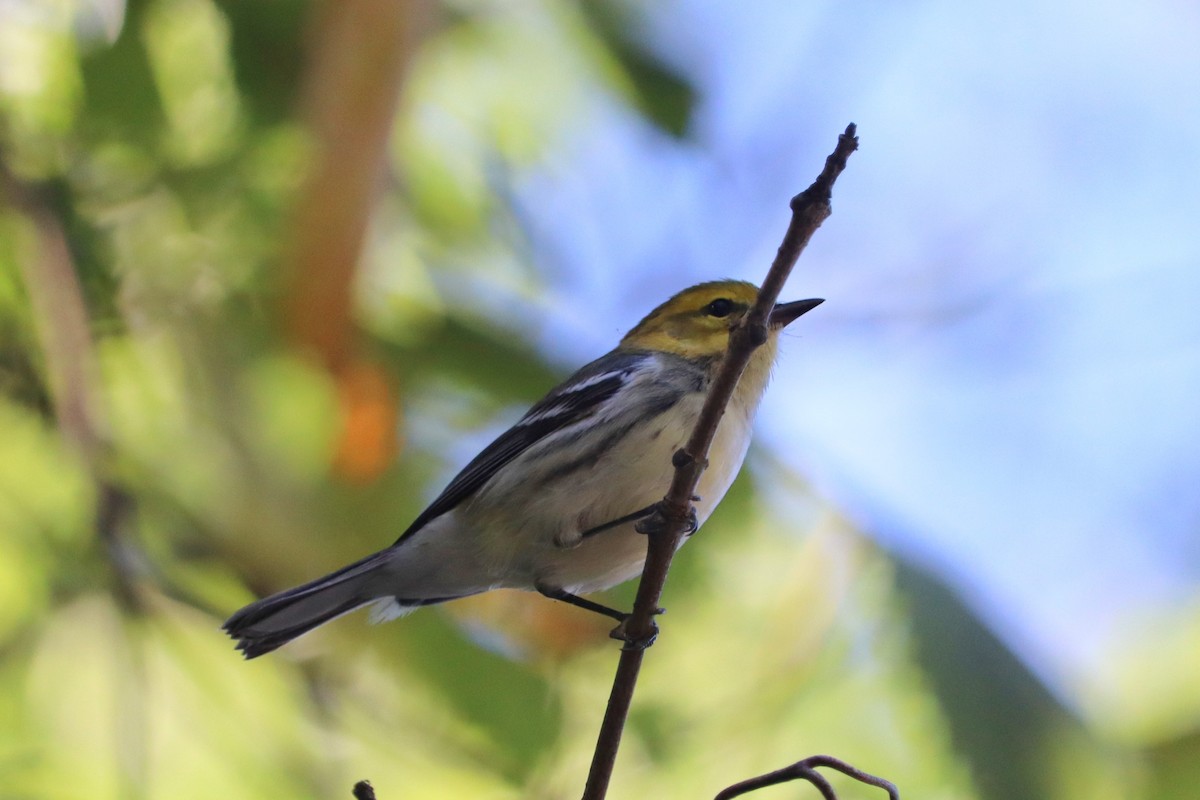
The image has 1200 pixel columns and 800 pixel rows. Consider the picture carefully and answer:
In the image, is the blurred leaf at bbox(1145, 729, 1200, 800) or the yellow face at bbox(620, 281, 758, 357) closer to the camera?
the blurred leaf at bbox(1145, 729, 1200, 800)

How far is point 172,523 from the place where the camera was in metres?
2.74

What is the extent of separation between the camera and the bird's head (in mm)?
2820

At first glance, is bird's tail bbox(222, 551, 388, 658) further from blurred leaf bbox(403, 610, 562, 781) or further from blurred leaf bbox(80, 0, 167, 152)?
blurred leaf bbox(80, 0, 167, 152)

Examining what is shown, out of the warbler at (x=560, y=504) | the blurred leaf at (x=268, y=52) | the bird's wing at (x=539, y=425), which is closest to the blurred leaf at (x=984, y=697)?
the warbler at (x=560, y=504)

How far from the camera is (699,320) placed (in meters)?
2.92

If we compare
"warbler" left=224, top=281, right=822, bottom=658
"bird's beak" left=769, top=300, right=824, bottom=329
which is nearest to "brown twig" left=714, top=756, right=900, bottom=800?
"warbler" left=224, top=281, right=822, bottom=658

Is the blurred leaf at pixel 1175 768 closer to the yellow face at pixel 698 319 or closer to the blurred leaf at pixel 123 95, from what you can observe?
the yellow face at pixel 698 319

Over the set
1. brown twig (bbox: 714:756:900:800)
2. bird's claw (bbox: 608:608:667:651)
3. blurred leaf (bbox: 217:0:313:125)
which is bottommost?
brown twig (bbox: 714:756:900:800)

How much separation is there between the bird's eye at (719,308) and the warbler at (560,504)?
18 centimetres

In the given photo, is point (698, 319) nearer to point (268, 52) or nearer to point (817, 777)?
point (268, 52)

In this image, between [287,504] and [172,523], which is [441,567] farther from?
[172,523]

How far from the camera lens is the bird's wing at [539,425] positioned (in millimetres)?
2658

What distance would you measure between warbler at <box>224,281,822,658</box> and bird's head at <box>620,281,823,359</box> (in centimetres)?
6

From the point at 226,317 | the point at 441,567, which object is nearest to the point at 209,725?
the point at 441,567
